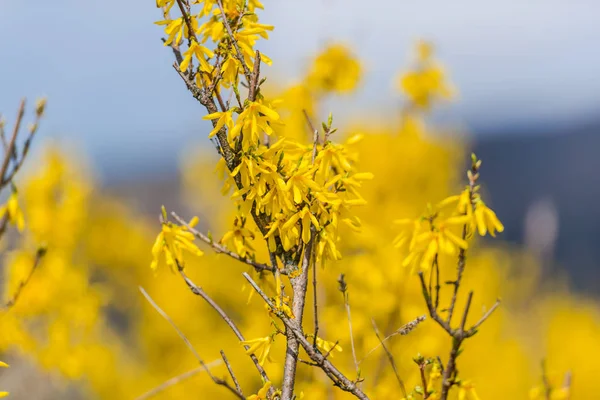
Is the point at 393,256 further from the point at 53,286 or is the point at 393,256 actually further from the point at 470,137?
the point at 470,137

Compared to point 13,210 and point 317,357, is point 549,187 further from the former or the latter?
point 317,357

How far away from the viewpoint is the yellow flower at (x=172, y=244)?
1.97 metres

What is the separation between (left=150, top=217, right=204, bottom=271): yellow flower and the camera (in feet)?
6.47

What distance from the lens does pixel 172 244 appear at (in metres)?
2.00

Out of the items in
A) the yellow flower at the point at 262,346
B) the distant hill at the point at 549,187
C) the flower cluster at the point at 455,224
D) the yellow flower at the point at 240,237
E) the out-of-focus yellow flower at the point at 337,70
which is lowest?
the yellow flower at the point at 262,346

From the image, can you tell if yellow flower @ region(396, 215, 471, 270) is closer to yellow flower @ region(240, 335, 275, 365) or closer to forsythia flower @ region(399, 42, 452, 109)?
yellow flower @ region(240, 335, 275, 365)

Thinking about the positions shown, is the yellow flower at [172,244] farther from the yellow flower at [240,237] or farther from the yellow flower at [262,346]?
the yellow flower at [262,346]

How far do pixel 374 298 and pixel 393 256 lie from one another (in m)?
0.51

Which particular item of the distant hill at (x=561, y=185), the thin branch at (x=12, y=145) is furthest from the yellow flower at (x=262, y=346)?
the distant hill at (x=561, y=185)

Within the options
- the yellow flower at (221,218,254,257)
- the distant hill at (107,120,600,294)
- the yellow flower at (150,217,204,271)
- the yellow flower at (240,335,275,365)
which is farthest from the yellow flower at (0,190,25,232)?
the distant hill at (107,120,600,294)

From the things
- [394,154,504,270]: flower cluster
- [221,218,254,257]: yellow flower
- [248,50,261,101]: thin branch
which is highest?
→ [248,50,261,101]: thin branch

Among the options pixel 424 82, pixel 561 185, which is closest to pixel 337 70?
pixel 424 82

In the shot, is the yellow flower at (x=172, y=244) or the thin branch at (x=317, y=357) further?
the yellow flower at (x=172, y=244)

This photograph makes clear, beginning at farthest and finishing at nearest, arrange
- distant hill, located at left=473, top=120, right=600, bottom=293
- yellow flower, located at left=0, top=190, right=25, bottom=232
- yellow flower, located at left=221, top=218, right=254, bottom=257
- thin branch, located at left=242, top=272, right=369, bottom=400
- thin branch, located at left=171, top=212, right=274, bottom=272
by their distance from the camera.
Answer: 1. distant hill, located at left=473, top=120, right=600, bottom=293
2. yellow flower, located at left=0, top=190, right=25, bottom=232
3. yellow flower, located at left=221, top=218, right=254, bottom=257
4. thin branch, located at left=171, top=212, right=274, bottom=272
5. thin branch, located at left=242, top=272, right=369, bottom=400
